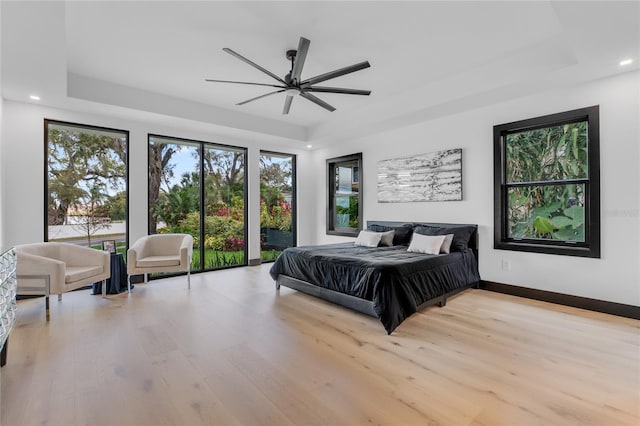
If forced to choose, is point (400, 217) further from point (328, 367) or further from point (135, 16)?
point (135, 16)

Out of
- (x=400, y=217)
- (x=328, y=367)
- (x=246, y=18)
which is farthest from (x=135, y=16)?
(x=400, y=217)

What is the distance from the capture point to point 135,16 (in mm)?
2684

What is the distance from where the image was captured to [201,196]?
5523mm

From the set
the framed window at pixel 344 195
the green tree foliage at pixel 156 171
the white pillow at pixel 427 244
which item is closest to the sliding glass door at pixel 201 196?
the green tree foliage at pixel 156 171

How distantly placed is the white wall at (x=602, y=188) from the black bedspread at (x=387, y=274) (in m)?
0.64

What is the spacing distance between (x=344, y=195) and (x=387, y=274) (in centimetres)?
376

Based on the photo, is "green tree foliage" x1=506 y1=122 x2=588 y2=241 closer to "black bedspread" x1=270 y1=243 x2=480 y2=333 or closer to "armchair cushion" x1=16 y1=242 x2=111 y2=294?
"black bedspread" x1=270 y1=243 x2=480 y2=333

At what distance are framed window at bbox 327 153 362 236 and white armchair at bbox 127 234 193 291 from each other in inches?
124

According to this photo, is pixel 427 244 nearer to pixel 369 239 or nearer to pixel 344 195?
pixel 369 239

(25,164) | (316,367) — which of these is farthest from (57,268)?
(316,367)

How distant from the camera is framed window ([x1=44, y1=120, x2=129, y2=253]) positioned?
14.0 feet

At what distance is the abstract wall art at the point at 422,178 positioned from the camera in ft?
15.2

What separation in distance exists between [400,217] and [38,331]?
4.93m

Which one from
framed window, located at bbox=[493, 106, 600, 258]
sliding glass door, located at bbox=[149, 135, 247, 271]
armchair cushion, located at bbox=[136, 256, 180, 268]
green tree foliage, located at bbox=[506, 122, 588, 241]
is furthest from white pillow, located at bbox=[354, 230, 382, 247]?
armchair cushion, located at bbox=[136, 256, 180, 268]
